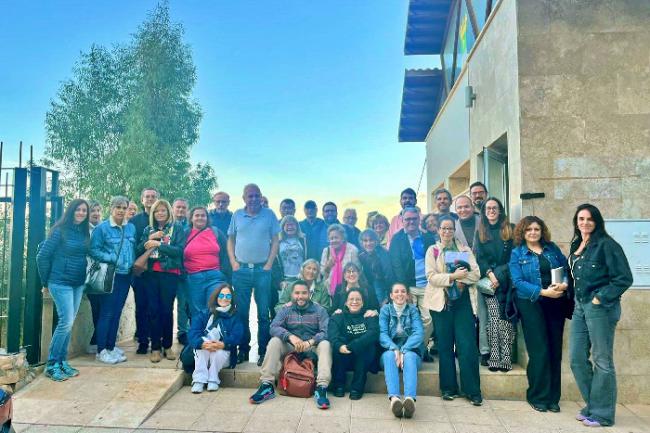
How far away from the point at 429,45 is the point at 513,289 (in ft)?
31.2

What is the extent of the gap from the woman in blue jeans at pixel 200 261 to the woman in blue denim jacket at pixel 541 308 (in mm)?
3311

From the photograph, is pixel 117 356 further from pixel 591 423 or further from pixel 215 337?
pixel 591 423

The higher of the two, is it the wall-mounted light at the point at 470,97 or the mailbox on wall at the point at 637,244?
the wall-mounted light at the point at 470,97

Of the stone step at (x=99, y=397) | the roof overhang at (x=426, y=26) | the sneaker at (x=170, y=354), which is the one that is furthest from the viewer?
the roof overhang at (x=426, y=26)

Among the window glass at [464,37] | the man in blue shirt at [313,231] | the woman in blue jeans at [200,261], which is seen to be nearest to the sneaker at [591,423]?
the man in blue shirt at [313,231]

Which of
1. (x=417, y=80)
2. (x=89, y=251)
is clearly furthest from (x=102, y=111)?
(x=89, y=251)

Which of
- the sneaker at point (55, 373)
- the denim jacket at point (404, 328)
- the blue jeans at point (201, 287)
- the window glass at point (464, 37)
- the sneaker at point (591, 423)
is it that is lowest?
the sneaker at point (591, 423)

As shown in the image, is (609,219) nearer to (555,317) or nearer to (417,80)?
(555,317)

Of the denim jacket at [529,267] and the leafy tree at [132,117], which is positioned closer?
the denim jacket at [529,267]

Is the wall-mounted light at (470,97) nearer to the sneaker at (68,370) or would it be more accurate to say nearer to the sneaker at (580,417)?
the sneaker at (580,417)

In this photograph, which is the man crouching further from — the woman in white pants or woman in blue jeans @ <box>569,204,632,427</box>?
woman in blue jeans @ <box>569,204,632,427</box>

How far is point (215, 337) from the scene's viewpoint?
4723 millimetres

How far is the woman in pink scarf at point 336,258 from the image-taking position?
5.08 m

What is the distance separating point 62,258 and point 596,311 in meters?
5.28
